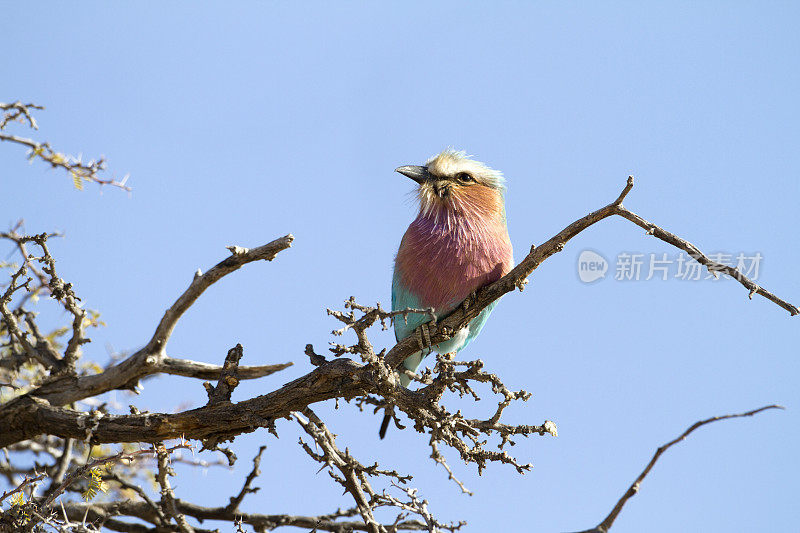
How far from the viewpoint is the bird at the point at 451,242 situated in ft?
14.5

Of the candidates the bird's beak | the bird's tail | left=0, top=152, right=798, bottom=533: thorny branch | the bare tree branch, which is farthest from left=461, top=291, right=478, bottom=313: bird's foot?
the bare tree branch

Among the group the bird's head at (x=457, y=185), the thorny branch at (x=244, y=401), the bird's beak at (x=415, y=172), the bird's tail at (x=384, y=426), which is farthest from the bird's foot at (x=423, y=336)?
the bird's tail at (x=384, y=426)

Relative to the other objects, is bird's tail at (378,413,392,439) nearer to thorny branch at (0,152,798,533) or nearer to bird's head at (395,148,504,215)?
thorny branch at (0,152,798,533)

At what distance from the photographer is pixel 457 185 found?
15.8 feet

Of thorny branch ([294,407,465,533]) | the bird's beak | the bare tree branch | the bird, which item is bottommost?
the bare tree branch

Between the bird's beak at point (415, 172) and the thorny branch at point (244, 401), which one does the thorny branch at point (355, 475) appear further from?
the bird's beak at point (415, 172)

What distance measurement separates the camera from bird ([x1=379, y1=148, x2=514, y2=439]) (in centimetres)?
441

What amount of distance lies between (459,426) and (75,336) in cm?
281

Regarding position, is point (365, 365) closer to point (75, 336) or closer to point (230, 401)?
point (230, 401)

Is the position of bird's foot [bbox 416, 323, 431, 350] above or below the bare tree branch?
above

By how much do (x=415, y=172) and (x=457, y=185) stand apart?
0.31 m

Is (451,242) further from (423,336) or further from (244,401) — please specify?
(244,401)

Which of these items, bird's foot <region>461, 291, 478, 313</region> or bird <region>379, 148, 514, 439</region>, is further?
bird <region>379, 148, 514, 439</region>

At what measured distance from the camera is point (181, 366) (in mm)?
4938
